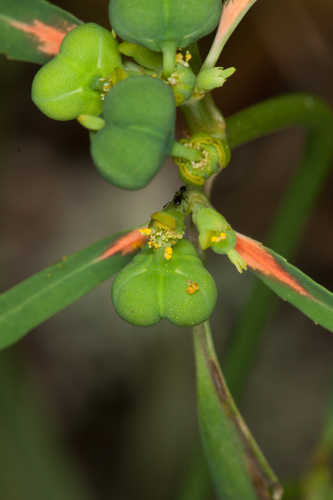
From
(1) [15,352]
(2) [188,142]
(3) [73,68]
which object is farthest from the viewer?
A: (1) [15,352]

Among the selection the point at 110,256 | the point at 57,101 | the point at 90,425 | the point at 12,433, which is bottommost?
the point at 90,425

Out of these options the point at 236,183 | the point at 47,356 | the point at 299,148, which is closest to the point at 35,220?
the point at 47,356

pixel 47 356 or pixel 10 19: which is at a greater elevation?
pixel 10 19

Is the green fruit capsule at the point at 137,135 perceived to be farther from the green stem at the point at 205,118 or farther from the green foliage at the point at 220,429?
the green foliage at the point at 220,429

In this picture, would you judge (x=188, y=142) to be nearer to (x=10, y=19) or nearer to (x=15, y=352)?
(x=10, y=19)

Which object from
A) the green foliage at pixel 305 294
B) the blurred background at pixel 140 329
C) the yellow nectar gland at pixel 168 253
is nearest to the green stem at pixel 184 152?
the yellow nectar gland at pixel 168 253

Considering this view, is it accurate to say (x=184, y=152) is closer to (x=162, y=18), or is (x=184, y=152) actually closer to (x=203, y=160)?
(x=203, y=160)

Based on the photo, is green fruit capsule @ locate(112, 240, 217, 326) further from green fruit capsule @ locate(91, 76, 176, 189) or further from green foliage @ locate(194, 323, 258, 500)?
green foliage @ locate(194, 323, 258, 500)

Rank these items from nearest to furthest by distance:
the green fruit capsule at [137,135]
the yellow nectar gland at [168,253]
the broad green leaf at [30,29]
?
the green fruit capsule at [137,135] < the yellow nectar gland at [168,253] < the broad green leaf at [30,29]
